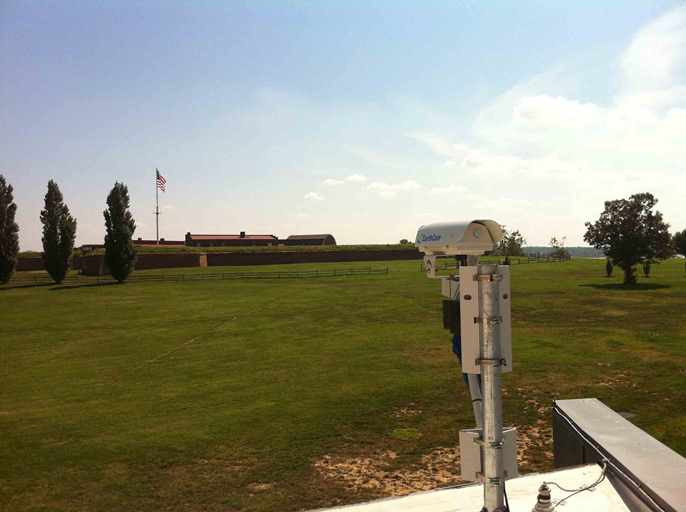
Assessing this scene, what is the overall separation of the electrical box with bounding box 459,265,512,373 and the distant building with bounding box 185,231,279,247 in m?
121

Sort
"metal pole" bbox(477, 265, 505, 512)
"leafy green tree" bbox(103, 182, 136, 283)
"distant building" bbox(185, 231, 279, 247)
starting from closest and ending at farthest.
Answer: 1. "metal pole" bbox(477, 265, 505, 512)
2. "leafy green tree" bbox(103, 182, 136, 283)
3. "distant building" bbox(185, 231, 279, 247)

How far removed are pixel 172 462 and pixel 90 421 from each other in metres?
3.20

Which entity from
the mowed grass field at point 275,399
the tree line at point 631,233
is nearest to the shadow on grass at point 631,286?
the tree line at point 631,233

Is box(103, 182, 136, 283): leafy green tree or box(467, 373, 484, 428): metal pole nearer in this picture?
box(467, 373, 484, 428): metal pole

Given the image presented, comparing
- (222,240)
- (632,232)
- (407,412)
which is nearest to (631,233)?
(632,232)

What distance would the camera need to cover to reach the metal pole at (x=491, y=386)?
2.53 meters

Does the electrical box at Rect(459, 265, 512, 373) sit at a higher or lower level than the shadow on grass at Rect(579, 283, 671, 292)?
higher

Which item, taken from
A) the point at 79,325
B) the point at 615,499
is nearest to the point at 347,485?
the point at 615,499

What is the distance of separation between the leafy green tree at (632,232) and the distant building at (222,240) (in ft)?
314

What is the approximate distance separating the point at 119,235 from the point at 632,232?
4989cm

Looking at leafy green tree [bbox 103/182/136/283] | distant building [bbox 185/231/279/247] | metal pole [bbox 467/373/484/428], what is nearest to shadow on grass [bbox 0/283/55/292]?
leafy green tree [bbox 103/182/136/283]

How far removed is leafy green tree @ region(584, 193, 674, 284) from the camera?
3638cm

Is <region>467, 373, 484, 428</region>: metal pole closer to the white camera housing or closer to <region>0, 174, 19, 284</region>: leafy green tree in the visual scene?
the white camera housing

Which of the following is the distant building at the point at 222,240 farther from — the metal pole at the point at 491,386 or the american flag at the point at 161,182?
the metal pole at the point at 491,386
